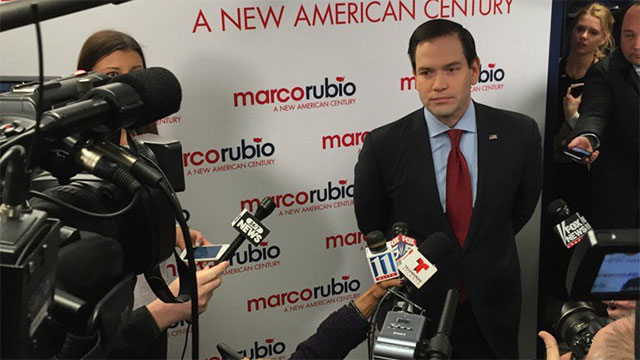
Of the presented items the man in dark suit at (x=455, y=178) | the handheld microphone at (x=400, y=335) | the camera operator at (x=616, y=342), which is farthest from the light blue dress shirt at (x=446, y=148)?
the camera operator at (x=616, y=342)

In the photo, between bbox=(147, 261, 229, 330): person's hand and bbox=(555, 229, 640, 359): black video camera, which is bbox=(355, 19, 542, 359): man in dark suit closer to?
bbox=(147, 261, 229, 330): person's hand

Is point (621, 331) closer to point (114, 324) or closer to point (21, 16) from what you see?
point (114, 324)

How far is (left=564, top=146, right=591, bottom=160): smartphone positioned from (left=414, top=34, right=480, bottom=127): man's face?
1.60 ft

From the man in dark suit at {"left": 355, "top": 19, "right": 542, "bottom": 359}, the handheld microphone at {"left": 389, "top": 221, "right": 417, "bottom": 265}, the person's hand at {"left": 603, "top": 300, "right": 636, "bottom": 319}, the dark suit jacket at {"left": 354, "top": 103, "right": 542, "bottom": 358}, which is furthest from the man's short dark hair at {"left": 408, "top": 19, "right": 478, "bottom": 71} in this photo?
the person's hand at {"left": 603, "top": 300, "right": 636, "bottom": 319}

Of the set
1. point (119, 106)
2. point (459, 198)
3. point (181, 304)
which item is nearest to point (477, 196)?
point (459, 198)

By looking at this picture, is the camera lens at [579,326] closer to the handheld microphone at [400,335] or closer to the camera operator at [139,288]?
the handheld microphone at [400,335]

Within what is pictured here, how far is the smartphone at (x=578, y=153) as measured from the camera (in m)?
2.67

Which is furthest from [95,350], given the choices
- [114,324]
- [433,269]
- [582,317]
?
[582,317]

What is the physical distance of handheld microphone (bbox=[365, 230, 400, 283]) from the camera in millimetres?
1798

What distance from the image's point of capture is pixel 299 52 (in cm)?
250

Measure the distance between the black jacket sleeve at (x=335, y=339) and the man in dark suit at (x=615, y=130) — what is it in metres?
1.38

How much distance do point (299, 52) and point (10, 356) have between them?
1.85 m

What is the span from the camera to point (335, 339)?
5.81ft

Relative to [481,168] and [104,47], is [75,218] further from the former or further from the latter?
[481,168]
